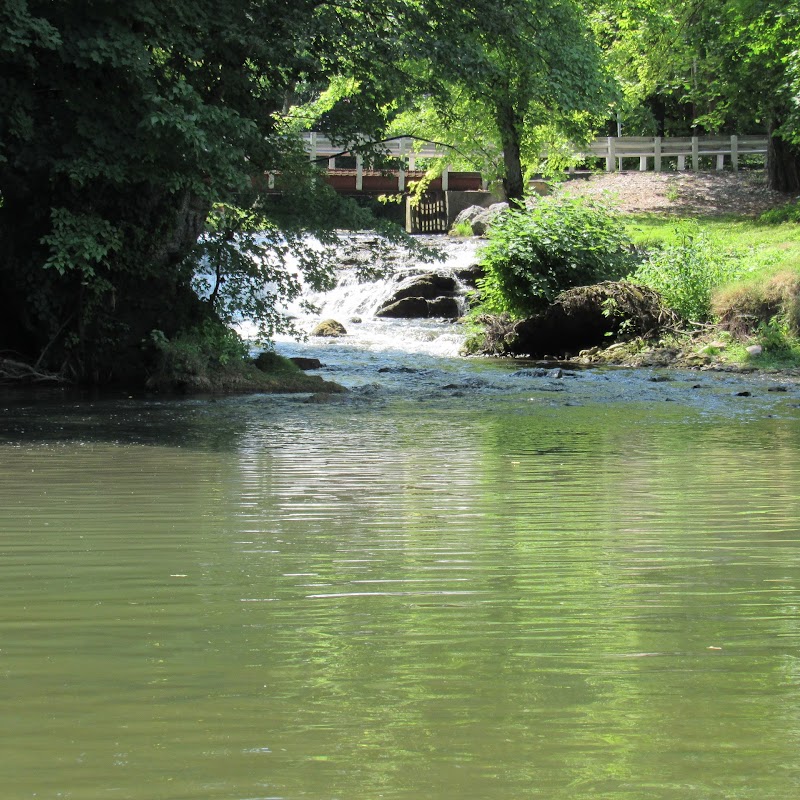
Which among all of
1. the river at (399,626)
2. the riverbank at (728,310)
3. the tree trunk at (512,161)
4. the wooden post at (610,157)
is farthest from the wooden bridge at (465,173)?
the river at (399,626)

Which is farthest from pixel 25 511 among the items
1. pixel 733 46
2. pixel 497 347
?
pixel 733 46

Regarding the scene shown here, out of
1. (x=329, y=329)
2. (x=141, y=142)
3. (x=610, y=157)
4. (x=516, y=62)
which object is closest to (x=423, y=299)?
(x=329, y=329)

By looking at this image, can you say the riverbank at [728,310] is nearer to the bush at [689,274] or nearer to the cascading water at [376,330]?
the bush at [689,274]

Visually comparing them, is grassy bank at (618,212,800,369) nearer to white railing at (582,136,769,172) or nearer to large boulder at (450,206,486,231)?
large boulder at (450,206,486,231)

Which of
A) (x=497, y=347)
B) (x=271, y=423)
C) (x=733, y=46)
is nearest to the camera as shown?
(x=271, y=423)

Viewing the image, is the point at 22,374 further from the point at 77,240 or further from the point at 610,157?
the point at 610,157

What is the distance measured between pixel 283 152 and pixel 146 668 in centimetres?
1412

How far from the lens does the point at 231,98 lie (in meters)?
15.7

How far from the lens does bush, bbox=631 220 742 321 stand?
2180cm

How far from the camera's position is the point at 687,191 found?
4144 centimetres

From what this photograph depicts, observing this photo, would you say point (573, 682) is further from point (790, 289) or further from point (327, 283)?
point (790, 289)

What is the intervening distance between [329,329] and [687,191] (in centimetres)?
2017

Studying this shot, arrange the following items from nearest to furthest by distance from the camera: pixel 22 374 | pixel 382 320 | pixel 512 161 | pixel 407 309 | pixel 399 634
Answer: pixel 399 634, pixel 22 374, pixel 382 320, pixel 407 309, pixel 512 161

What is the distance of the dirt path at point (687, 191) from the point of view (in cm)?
3806
